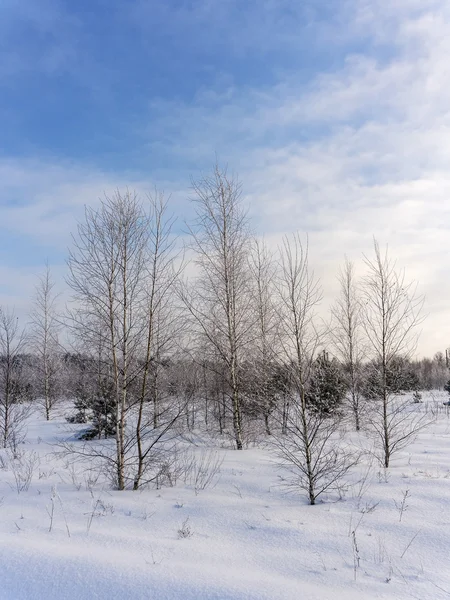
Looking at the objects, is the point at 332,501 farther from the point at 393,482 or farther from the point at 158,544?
the point at 158,544

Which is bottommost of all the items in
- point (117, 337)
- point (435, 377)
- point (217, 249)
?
point (435, 377)

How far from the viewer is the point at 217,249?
498 inches

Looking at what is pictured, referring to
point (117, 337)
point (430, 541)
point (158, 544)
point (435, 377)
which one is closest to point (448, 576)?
point (430, 541)

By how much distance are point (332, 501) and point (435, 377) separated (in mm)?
69935

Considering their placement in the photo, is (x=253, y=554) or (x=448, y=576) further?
(x=253, y=554)

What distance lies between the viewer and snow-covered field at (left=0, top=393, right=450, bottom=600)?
355 centimetres

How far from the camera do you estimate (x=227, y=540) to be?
4750 millimetres

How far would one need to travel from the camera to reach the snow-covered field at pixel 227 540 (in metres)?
3.55

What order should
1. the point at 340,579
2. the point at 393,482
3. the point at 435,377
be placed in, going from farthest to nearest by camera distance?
the point at 435,377 → the point at 393,482 → the point at 340,579

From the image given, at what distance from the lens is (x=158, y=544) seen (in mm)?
4543

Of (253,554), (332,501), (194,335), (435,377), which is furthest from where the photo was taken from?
(435,377)

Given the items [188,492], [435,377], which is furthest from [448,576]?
[435,377]

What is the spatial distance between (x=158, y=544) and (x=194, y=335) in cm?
778

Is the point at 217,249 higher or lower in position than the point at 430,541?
higher
